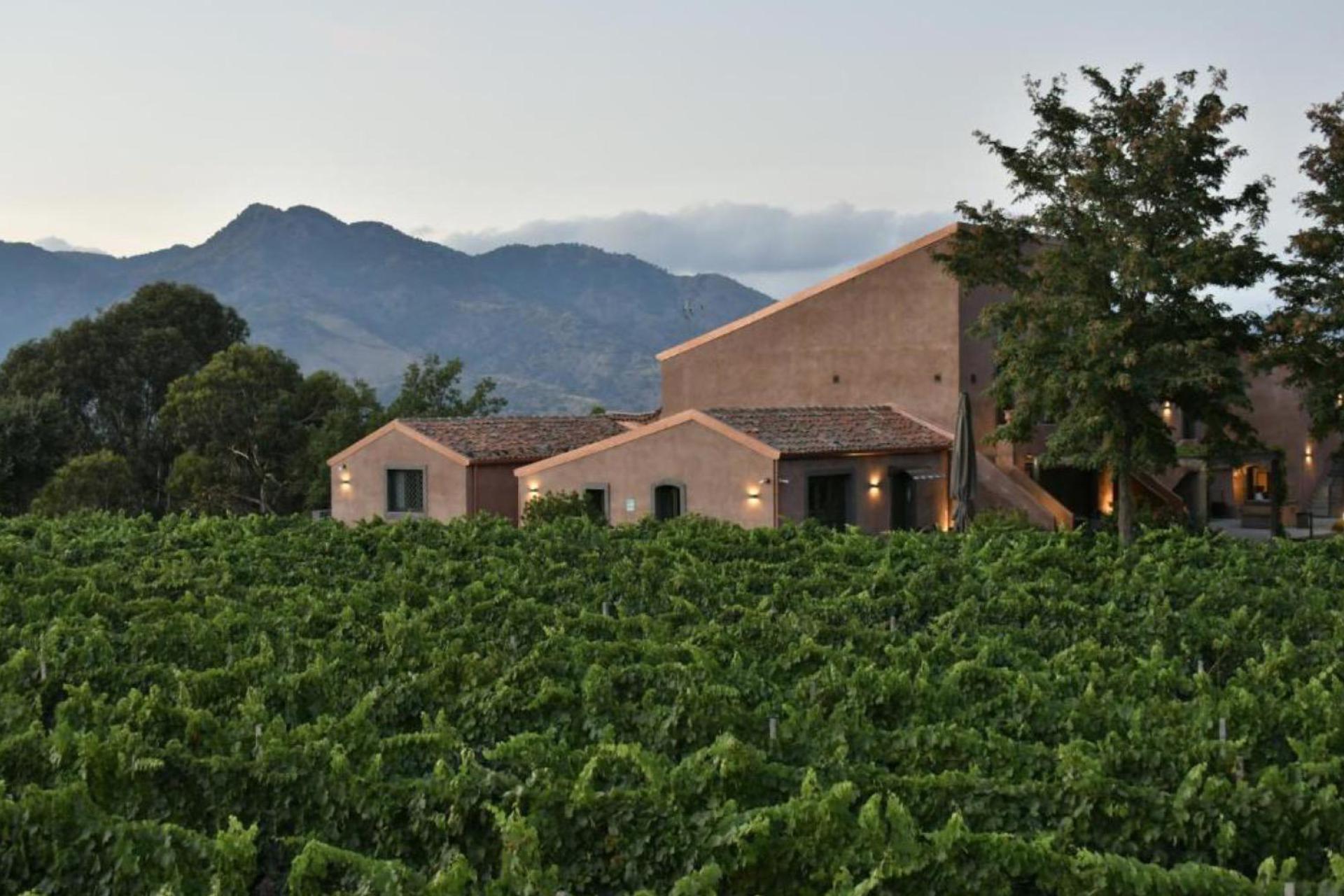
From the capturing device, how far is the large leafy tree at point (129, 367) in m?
51.4

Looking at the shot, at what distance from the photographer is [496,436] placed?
32.1 meters

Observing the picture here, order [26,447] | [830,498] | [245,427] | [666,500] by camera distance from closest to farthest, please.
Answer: [830,498], [666,500], [26,447], [245,427]

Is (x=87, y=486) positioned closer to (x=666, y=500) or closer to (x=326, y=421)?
(x=326, y=421)

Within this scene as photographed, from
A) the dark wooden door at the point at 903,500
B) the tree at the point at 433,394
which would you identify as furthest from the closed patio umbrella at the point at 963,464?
the tree at the point at 433,394

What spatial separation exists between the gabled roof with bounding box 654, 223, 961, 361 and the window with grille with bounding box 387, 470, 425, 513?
6.86m

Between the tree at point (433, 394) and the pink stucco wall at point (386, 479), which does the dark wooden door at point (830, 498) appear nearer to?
the pink stucco wall at point (386, 479)

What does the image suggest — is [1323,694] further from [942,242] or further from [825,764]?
[942,242]

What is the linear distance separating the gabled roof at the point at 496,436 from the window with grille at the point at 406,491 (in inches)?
39.3

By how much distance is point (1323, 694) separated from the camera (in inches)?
346

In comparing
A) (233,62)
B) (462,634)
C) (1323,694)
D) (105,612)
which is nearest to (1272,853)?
(1323,694)

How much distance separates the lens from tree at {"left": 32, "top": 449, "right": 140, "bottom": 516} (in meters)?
41.7

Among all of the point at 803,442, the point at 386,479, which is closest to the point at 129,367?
the point at 386,479

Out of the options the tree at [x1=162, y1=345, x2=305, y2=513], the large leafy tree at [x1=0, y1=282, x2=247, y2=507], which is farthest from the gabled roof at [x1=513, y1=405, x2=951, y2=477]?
the large leafy tree at [x1=0, y1=282, x2=247, y2=507]

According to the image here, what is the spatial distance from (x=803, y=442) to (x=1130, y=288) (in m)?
6.87
